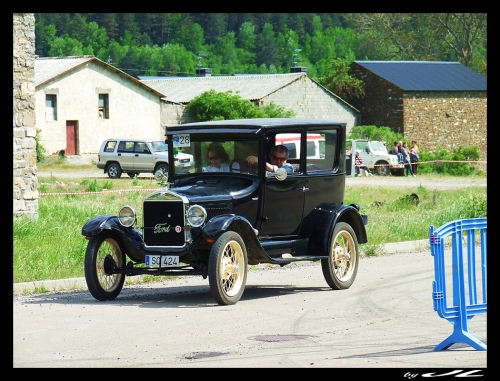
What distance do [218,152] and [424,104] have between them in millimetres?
55834

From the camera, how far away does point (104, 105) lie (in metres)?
60.5

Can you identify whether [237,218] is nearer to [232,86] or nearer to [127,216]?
[127,216]

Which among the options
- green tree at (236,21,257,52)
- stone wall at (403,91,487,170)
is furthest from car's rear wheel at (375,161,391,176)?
green tree at (236,21,257,52)

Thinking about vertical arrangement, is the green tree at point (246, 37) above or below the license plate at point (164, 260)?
above

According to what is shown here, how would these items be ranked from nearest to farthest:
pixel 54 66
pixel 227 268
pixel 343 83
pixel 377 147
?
1. pixel 227 268
2. pixel 377 147
3. pixel 54 66
4. pixel 343 83

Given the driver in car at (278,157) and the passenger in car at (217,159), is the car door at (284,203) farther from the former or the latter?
the passenger in car at (217,159)

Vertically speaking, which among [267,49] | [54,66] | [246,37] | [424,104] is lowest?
[424,104]

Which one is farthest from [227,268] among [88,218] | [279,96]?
[279,96]

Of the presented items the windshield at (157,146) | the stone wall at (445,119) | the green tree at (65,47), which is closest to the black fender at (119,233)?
the windshield at (157,146)

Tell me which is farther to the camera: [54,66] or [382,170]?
[54,66]

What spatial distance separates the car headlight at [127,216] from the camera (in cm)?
1183

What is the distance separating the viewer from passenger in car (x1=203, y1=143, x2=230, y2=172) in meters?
12.6

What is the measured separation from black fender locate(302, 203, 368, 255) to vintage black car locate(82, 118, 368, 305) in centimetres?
1
